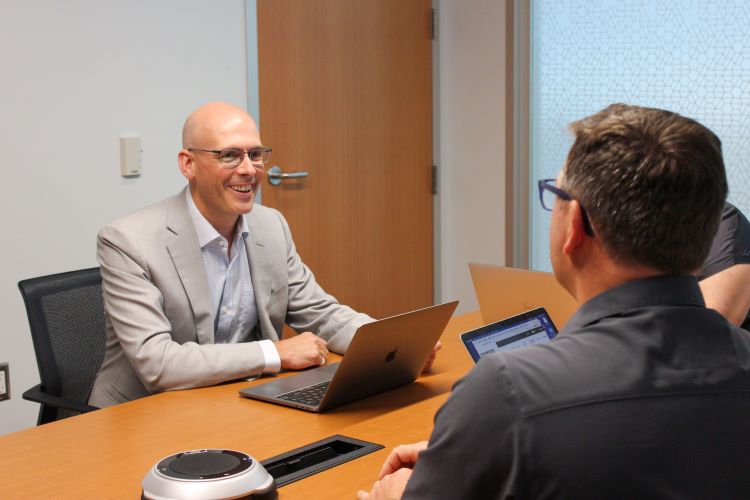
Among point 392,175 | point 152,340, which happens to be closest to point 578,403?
point 152,340

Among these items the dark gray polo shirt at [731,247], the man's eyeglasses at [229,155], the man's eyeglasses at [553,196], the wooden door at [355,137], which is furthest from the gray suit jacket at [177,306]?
the wooden door at [355,137]

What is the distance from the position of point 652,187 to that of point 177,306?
5.26 ft

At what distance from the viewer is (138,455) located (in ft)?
5.98

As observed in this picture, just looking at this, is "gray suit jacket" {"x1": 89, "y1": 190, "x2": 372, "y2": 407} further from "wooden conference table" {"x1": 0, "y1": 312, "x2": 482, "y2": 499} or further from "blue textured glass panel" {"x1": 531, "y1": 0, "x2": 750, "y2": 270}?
"blue textured glass panel" {"x1": 531, "y1": 0, "x2": 750, "y2": 270}

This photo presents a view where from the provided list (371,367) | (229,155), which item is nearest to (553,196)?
(371,367)

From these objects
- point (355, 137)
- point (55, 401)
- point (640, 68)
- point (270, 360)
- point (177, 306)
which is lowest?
point (55, 401)

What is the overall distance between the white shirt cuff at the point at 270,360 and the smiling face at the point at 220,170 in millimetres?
467

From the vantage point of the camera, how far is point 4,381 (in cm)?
328

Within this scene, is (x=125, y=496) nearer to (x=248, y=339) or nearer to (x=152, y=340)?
(x=152, y=340)

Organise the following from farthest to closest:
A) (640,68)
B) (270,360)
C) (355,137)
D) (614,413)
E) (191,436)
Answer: (355,137) → (640,68) → (270,360) → (191,436) → (614,413)

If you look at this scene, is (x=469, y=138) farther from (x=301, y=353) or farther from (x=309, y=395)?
(x=309, y=395)

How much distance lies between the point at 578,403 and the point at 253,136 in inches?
71.0

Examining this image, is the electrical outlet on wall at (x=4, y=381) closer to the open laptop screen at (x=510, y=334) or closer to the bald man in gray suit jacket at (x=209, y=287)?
the bald man in gray suit jacket at (x=209, y=287)

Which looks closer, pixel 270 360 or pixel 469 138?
pixel 270 360
